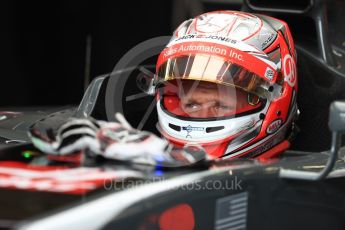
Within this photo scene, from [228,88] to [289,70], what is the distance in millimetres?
301

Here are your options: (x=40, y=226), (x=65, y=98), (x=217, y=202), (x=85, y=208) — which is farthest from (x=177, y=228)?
(x=65, y=98)

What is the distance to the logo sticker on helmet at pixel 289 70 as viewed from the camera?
3012 millimetres

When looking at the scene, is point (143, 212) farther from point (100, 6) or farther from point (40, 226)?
point (100, 6)

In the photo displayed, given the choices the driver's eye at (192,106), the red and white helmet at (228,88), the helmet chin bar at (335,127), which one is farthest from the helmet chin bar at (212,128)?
the helmet chin bar at (335,127)

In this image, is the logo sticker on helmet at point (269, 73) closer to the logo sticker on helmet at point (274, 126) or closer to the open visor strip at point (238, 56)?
the open visor strip at point (238, 56)

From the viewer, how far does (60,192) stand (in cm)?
181

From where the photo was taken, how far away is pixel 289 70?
9.95 ft

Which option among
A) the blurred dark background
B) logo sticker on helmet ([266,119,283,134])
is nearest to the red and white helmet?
logo sticker on helmet ([266,119,283,134])

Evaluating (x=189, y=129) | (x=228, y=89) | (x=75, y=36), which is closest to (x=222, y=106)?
(x=228, y=89)

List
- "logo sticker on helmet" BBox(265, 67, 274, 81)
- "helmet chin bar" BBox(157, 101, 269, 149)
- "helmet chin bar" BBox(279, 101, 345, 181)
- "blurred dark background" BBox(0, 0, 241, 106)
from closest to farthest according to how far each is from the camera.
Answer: "helmet chin bar" BBox(279, 101, 345, 181)
"helmet chin bar" BBox(157, 101, 269, 149)
"logo sticker on helmet" BBox(265, 67, 274, 81)
"blurred dark background" BBox(0, 0, 241, 106)

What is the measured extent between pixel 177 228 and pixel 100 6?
473 centimetres

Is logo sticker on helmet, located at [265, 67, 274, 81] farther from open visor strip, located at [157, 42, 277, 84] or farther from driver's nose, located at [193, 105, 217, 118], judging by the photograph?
driver's nose, located at [193, 105, 217, 118]

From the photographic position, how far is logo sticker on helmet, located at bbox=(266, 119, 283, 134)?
2898 mm

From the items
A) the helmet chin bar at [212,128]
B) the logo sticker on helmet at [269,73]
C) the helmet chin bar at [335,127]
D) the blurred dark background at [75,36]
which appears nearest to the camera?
the helmet chin bar at [335,127]
